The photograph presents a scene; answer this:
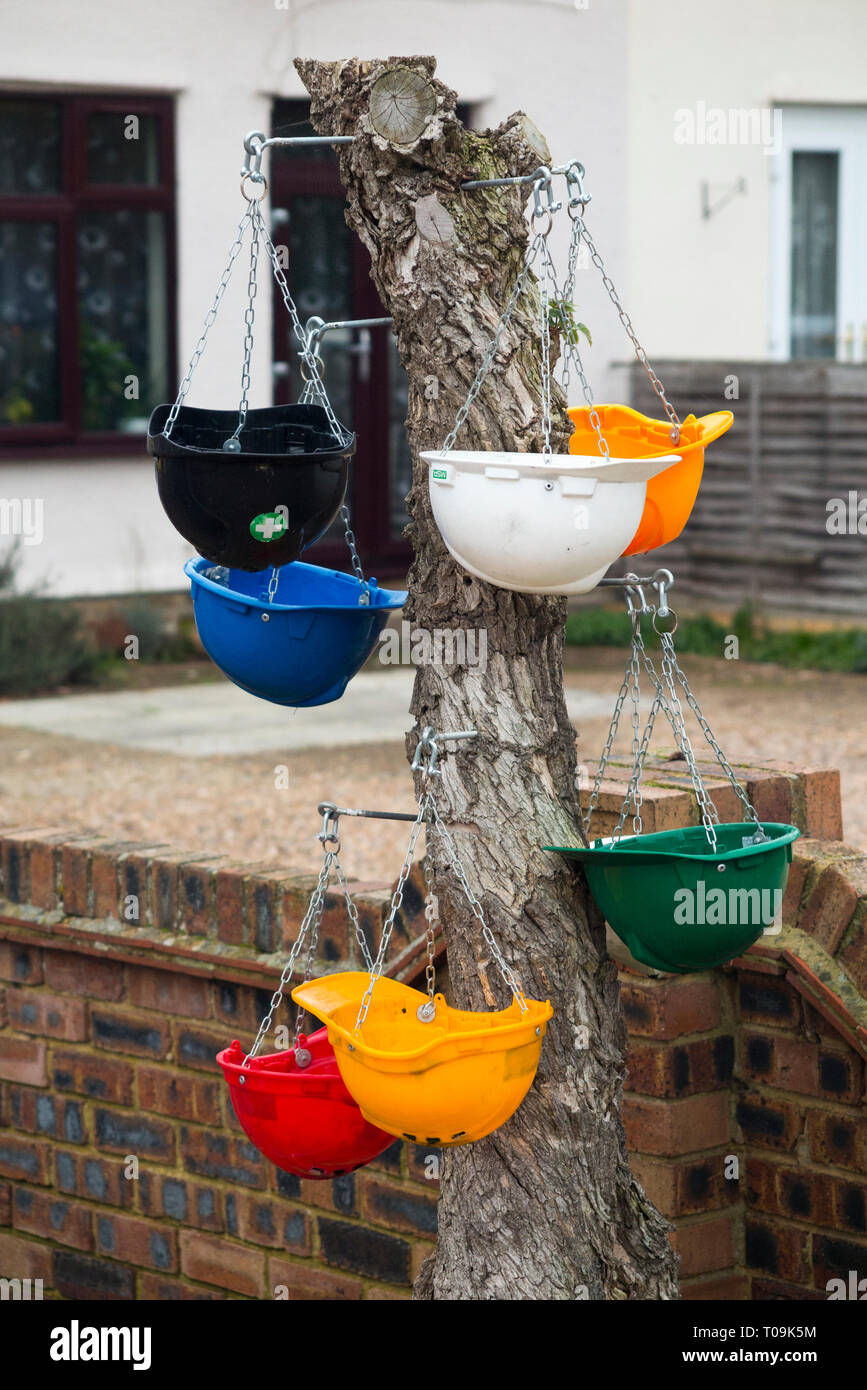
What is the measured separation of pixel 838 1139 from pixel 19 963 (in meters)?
1.79

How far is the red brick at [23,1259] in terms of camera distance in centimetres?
412

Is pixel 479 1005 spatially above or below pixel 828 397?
below

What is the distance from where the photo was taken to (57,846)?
406cm

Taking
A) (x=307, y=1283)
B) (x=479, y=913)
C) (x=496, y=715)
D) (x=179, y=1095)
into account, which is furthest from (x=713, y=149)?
(x=479, y=913)

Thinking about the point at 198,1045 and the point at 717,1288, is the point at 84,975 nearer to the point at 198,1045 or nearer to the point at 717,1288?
the point at 198,1045

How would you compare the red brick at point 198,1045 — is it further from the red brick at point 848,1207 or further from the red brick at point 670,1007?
the red brick at point 848,1207

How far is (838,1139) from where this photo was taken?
3.20 m

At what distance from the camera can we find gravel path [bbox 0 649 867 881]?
21.9 feet

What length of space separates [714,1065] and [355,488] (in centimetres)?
895

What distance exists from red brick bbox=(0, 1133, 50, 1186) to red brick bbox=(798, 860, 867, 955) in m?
1.76

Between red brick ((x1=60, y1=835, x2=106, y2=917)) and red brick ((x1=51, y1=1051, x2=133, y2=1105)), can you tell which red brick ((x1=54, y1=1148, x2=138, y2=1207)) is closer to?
red brick ((x1=51, y1=1051, x2=133, y2=1105))

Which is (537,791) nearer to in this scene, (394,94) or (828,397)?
(394,94)

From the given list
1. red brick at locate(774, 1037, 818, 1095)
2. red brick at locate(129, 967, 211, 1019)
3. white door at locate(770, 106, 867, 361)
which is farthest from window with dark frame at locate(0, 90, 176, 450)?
red brick at locate(774, 1037, 818, 1095)

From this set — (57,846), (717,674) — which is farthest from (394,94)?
(717,674)
